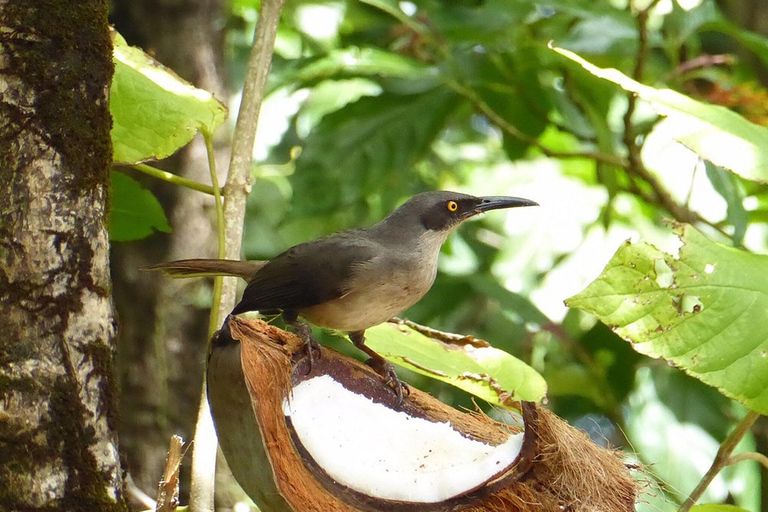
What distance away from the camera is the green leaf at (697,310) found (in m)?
2.15

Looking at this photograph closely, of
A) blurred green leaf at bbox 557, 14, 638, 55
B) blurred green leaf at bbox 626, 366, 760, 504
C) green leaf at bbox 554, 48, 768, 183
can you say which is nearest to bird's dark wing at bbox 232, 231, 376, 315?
green leaf at bbox 554, 48, 768, 183

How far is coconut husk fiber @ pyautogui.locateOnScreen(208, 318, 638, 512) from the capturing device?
1849 millimetres

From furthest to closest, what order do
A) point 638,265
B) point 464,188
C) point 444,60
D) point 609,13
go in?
point 464,188 < point 444,60 < point 609,13 < point 638,265

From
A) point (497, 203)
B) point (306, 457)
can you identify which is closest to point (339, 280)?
point (497, 203)

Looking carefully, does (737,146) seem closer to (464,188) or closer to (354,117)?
(354,117)

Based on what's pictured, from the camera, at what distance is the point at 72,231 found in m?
1.93

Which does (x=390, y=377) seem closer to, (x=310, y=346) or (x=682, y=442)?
(x=310, y=346)

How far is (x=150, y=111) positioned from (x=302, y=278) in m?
0.81

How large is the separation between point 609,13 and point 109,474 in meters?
3.21

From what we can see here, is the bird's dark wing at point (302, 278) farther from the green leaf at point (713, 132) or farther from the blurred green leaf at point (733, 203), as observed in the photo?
the blurred green leaf at point (733, 203)

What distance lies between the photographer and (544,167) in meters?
5.71

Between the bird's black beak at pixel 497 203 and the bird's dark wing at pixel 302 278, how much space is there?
677 mm

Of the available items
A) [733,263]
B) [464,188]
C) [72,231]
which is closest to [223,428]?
[72,231]

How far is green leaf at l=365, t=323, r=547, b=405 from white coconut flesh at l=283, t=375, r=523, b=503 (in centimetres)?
17
